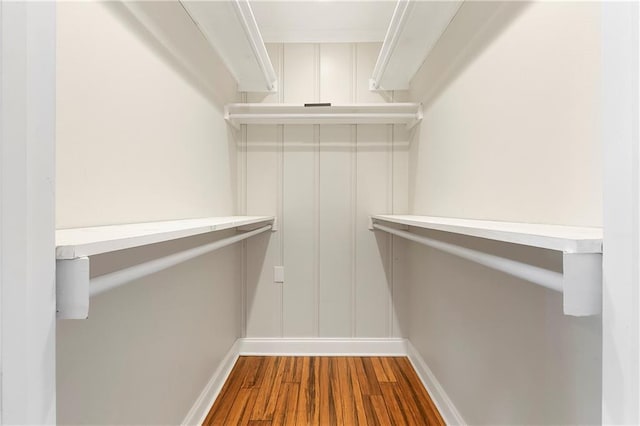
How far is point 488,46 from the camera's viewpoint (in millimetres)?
1037

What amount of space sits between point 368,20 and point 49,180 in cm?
194

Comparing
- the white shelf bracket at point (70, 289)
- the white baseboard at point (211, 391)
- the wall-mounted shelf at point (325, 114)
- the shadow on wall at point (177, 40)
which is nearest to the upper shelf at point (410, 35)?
the wall-mounted shelf at point (325, 114)

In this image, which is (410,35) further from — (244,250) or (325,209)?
(244,250)

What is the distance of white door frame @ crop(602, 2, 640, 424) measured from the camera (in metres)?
0.39

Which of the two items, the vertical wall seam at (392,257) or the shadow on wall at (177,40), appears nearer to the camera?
the shadow on wall at (177,40)

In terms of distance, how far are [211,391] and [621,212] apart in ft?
5.49

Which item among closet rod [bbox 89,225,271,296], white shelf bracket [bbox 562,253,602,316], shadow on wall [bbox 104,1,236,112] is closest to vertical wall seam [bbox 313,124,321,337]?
shadow on wall [bbox 104,1,236,112]

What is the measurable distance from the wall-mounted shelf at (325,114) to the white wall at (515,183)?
29 centimetres

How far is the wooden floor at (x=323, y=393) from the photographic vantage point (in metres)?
1.38

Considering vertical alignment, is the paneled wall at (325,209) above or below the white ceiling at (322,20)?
below

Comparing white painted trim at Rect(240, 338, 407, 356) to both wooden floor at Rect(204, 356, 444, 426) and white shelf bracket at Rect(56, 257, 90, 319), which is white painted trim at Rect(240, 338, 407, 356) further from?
white shelf bracket at Rect(56, 257, 90, 319)

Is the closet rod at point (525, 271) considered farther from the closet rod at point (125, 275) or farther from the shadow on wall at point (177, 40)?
the shadow on wall at point (177, 40)

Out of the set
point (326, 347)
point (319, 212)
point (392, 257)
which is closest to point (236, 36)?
point (319, 212)

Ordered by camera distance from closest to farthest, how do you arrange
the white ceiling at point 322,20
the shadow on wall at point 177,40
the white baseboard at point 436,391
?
1. the shadow on wall at point 177,40
2. the white baseboard at point 436,391
3. the white ceiling at point 322,20
